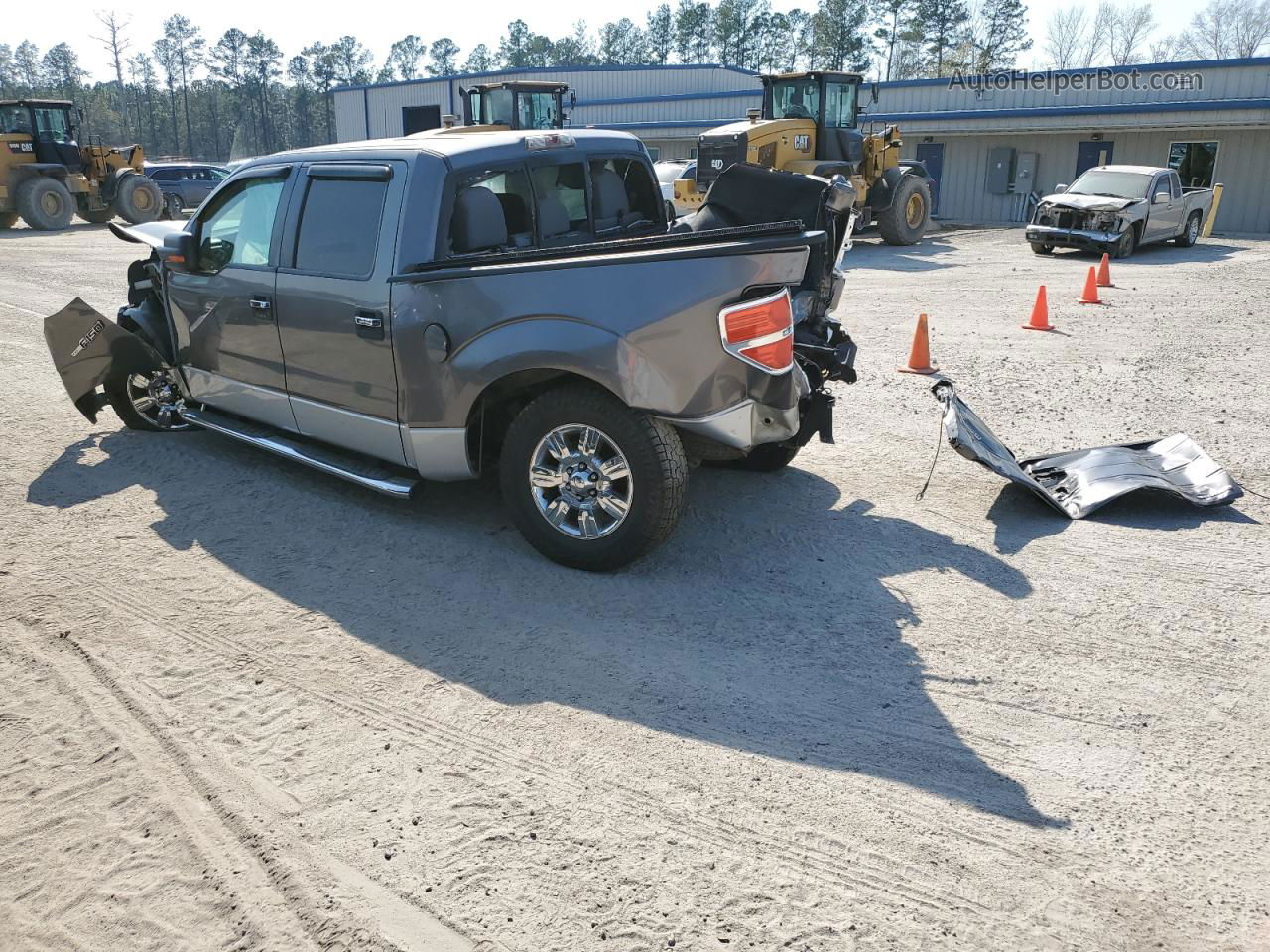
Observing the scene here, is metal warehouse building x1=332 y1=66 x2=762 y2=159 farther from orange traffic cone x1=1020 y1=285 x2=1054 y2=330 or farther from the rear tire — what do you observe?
orange traffic cone x1=1020 y1=285 x2=1054 y2=330

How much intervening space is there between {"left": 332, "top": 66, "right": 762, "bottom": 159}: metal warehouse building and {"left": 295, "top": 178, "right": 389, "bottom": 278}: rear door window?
31.2 m

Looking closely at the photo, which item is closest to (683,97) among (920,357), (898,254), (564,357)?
(898,254)

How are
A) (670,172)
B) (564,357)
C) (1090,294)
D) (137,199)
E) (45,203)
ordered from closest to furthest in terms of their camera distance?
1. (564,357)
2. (1090,294)
3. (670,172)
4. (45,203)
5. (137,199)

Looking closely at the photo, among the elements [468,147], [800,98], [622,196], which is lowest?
[622,196]

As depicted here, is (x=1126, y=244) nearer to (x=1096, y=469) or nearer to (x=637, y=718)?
(x=1096, y=469)

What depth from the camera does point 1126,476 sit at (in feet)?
19.3

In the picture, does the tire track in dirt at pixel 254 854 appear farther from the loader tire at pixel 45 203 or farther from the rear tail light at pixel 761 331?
the loader tire at pixel 45 203

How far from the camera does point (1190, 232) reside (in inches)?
832

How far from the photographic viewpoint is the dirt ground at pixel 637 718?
286 cm

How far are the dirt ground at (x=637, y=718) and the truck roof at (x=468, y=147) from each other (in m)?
1.96

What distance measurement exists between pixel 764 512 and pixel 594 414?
1.53m

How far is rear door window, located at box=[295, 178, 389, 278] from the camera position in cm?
525

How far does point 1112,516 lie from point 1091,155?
27.3 m

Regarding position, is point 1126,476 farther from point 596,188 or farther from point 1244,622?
point 596,188
